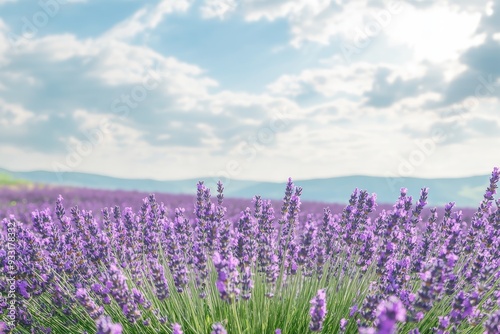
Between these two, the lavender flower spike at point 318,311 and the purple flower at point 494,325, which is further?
the lavender flower spike at point 318,311

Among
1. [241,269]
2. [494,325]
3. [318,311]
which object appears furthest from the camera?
[241,269]

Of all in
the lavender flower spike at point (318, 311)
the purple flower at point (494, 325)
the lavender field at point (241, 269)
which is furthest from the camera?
the lavender field at point (241, 269)

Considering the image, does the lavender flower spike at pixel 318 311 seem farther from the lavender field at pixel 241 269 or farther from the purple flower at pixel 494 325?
the purple flower at pixel 494 325

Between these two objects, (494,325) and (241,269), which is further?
(241,269)

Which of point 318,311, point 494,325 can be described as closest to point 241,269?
point 318,311

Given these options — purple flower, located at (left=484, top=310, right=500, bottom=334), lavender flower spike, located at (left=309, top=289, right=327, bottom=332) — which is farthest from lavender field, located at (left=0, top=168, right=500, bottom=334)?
purple flower, located at (left=484, top=310, right=500, bottom=334)

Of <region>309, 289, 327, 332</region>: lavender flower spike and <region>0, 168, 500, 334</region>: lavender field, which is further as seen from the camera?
<region>0, 168, 500, 334</region>: lavender field

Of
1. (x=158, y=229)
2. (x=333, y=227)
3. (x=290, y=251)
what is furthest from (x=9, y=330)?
(x=333, y=227)

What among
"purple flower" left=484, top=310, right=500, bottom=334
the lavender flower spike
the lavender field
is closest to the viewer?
"purple flower" left=484, top=310, right=500, bottom=334

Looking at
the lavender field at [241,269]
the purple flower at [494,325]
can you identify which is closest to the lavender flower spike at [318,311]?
the lavender field at [241,269]

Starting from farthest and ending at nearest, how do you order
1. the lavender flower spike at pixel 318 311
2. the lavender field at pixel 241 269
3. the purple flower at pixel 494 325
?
the lavender field at pixel 241 269 < the lavender flower spike at pixel 318 311 < the purple flower at pixel 494 325

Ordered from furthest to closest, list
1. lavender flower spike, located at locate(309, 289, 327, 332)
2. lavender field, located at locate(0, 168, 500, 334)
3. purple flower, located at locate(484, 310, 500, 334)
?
lavender field, located at locate(0, 168, 500, 334), lavender flower spike, located at locate(309, 289, 327, 332), purple flower, located at locate(484, 310, 500, 334)

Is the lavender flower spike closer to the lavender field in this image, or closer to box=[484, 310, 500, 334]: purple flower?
the lavender field

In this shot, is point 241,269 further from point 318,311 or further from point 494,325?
point 494,325
